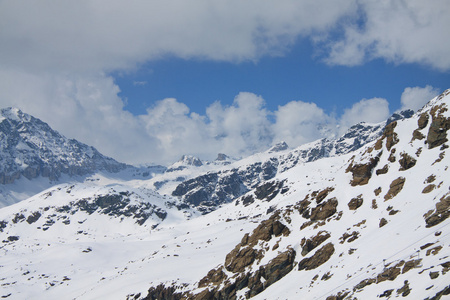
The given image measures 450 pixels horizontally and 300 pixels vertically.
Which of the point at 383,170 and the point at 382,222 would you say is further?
the point at 383,170

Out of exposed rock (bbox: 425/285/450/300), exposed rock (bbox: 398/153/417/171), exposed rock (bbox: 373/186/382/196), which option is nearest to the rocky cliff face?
exposed rock (bbox: 425/285/450/300)

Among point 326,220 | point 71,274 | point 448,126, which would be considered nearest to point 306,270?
point 326,220

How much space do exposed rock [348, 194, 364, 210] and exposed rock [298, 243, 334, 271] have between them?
913cm

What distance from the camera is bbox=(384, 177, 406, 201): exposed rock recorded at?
184ft

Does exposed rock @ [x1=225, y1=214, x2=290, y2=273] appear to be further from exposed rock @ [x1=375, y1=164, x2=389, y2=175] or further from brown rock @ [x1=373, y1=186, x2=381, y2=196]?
exposed rock @ [x1=375, y1=164, x2=389, y2=175]

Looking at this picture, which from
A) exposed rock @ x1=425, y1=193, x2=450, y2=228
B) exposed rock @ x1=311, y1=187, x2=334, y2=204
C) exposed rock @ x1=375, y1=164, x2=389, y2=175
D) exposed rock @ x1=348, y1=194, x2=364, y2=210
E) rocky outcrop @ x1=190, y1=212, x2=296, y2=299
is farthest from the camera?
exposed rock @ x1=311, y1=187, x2=334, y2=204

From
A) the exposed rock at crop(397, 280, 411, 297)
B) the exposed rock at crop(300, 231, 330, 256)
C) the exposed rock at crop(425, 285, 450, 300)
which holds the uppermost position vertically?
the exposed rock at crop(300, 231, 330, 256)

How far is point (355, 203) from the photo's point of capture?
6044 cm

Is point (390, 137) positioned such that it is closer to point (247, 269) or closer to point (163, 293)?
point (247, 269)

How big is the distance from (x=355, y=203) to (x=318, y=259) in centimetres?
1233

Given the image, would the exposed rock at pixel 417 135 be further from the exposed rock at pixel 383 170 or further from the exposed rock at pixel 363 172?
the exposed rock at pixel 363 172

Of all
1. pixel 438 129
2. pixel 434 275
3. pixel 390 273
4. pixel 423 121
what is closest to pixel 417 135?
pixel 423 121

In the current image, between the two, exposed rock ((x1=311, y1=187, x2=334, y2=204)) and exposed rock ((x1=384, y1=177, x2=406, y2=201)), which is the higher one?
exposed rock ((x1=311, y1=187, x2=334, y2=204))

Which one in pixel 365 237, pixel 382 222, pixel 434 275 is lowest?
pixel 434 275
